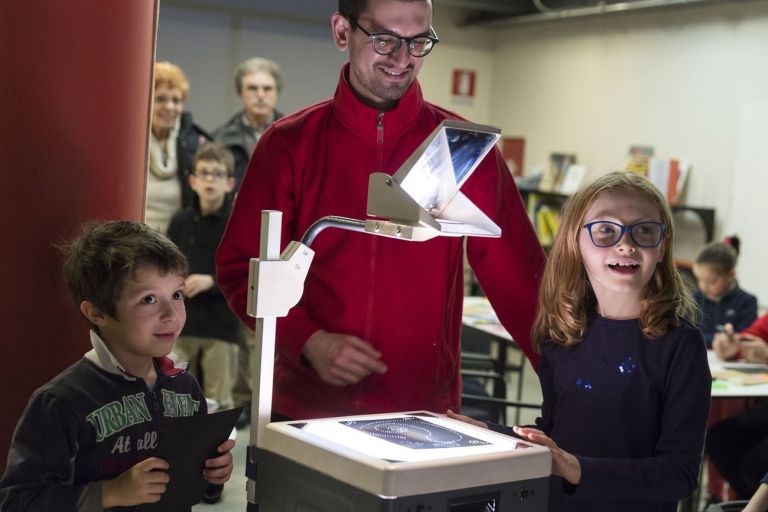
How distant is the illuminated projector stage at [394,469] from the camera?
49.5 inches

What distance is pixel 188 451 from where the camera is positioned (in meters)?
1.63

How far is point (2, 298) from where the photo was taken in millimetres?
1924

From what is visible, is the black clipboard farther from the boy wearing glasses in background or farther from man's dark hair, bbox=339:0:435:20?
the boy wearing glasses in background

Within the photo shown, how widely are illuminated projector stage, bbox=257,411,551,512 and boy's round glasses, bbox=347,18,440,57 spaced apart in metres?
0.74

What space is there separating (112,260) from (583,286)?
3.08ft

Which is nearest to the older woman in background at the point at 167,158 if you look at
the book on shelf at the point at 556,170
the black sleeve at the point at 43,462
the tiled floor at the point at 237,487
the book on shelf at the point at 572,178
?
the tiled floor at the point at 237,487

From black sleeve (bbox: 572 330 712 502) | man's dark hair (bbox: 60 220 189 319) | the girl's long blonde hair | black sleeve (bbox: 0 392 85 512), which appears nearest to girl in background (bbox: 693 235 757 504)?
the girl's long blonde hair

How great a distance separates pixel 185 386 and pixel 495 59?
810 centimetres

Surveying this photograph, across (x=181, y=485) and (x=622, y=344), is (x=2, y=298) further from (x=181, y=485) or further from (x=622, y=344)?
(x=622, y=344)

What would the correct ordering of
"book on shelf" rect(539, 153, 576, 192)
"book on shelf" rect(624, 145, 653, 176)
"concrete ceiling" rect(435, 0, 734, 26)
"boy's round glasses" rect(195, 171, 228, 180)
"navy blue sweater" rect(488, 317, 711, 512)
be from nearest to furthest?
"navy blue sweater" rect(488, 317, 711, 512)
"boy's round glasses" rect(195, 171, 228, 180)
"book on shelf" rect(624, 145, 653, 176)
"concrete ceiling" rect(435, 0, 734, 26)
"book on shelf" rect(539, 153, 576, 192)

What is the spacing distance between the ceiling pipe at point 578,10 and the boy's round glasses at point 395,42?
5493 millimetres

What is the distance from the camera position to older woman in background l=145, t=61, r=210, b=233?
15.7 ft

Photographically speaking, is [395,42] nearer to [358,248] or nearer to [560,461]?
[358,248]

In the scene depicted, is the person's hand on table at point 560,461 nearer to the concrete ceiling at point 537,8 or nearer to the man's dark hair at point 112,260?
the man's dark hair at point 112,260
